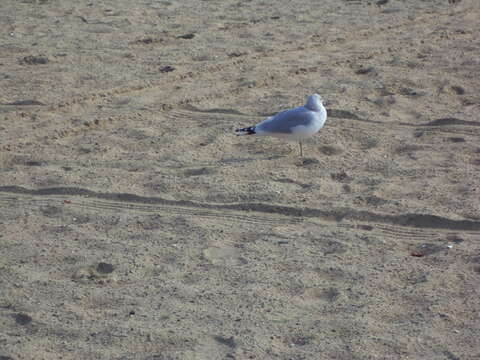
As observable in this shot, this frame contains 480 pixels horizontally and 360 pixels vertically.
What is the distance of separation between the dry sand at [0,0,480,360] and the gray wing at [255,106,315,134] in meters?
0.28

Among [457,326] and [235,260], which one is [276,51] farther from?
[457,326]

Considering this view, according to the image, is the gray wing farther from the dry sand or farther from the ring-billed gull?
the dry sand

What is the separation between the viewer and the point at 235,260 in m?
4.40

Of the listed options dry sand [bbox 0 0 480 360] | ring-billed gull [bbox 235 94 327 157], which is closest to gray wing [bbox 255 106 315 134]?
ring-billed gull [bbox 235 94 327 157]

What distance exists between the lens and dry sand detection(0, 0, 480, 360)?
12.4ft

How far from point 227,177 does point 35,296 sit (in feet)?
6.23

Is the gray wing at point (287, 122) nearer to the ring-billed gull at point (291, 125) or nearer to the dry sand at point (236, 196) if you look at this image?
the ring-billed gull at point (291, 125)

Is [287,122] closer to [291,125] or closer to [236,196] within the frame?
[291,125]

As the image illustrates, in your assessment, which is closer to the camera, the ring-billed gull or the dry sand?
the dry sand

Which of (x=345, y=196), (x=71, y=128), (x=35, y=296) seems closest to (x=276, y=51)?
(x=71, y=128)

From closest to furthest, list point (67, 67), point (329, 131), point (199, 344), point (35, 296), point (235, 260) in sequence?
point (199, 344) < point (35, 296) < point (235, 260) < point (329, 131) < point (67, 67)

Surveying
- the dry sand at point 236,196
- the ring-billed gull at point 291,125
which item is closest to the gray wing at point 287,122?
the ring-billed gull at point 291,125

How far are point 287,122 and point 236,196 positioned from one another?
0.82 meters

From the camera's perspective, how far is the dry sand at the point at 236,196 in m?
3.77
